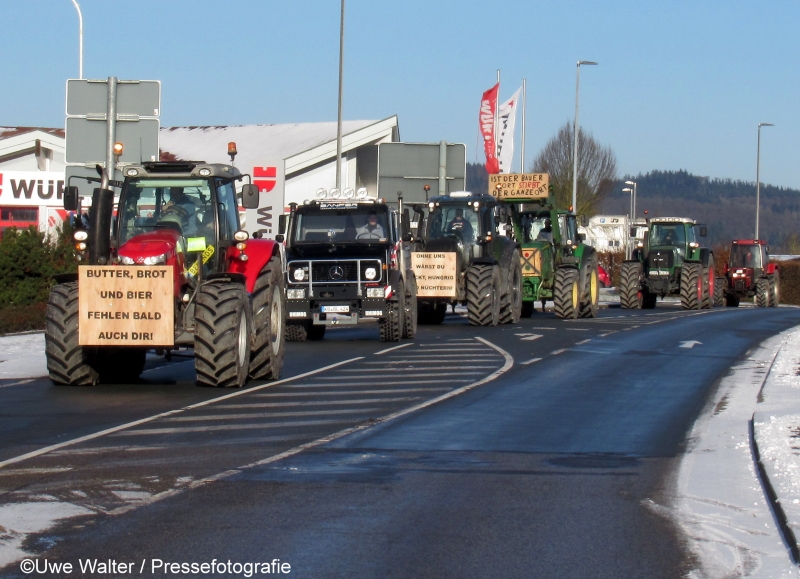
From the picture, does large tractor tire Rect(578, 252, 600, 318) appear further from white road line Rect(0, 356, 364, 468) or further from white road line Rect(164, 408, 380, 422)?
white road line Rect(164, 408, 380, 422)

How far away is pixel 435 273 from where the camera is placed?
85.1ft

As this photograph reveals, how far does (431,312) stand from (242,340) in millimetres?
14353

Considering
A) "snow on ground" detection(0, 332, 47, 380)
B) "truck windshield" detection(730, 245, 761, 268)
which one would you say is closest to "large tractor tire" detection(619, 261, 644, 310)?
"truck windshield" detection(730, 245, 761, 268)

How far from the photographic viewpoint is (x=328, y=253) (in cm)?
2141

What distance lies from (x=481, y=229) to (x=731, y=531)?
20.3m

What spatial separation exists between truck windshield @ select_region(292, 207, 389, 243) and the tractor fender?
5967 mm

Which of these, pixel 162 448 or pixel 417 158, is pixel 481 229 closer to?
pixel 417 158

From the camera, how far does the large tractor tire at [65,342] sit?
1346 centimetres

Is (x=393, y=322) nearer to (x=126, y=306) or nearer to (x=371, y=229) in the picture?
(x=371, y=229)

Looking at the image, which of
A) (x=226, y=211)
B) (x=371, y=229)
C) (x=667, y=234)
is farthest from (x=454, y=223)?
(x=667, y=234)

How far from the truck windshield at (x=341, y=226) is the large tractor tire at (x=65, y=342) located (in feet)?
26.8

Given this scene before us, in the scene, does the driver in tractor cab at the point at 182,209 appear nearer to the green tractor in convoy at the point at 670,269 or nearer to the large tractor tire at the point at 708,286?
the green tractor in convoy at the point at 670,269

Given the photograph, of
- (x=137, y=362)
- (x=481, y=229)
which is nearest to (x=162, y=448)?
(x=137, y=362)

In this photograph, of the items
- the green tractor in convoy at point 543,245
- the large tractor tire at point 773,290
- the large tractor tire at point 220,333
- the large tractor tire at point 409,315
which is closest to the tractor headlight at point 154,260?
the large tractor tire at point 220,333
